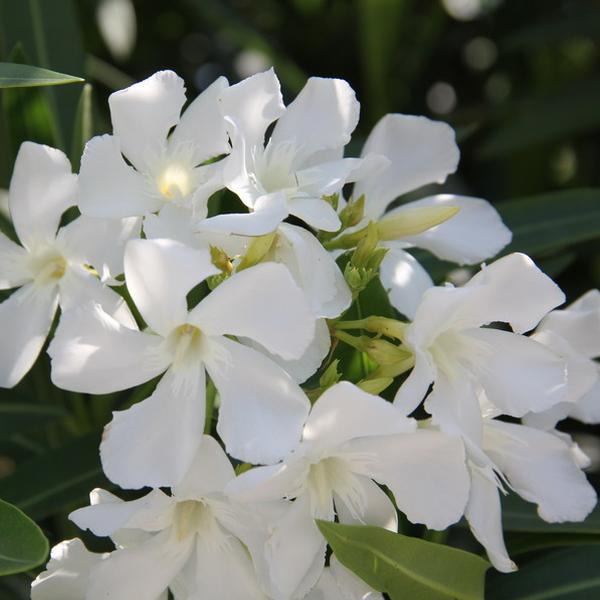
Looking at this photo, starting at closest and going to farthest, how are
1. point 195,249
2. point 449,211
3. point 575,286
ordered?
point 195,249 < point 449,211 < point 575,286

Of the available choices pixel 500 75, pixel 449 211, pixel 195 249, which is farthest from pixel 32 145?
pixel 500 75

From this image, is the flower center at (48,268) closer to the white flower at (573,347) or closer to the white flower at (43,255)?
the white flower at (43,255)

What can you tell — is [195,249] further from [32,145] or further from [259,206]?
[32,145]

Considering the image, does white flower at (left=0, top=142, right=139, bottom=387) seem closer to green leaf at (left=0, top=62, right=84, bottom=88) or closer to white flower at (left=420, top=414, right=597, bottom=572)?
green leaf at (left=0, top=62, right=84, bottom=88)

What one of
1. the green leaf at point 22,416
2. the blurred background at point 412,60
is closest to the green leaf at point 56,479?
the green leaf at point 22,416

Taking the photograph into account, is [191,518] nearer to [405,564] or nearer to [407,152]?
[405,564]

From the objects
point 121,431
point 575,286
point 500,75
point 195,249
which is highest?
point 195,249
